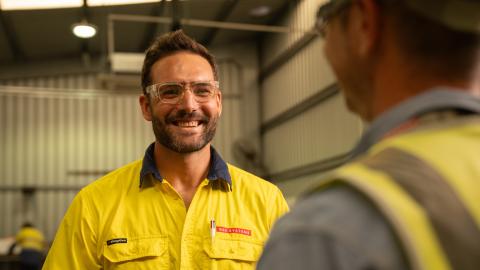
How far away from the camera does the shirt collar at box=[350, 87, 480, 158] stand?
940 mm

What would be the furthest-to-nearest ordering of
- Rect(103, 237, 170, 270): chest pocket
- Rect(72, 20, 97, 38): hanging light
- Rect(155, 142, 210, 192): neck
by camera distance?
Rect(72, 20, 97, 38): hanging light < Rect(155, 142, 210, 192): neck < Rect(103, 237, 170, 270): chest pocket

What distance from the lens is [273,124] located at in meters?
15.0

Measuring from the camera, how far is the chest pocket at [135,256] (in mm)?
2459

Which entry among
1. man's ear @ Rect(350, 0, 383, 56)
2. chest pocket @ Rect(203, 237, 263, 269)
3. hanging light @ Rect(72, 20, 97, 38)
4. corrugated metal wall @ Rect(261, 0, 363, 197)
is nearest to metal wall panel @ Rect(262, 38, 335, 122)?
corrugated metal wall @ Rect(261, 0, 363, 197)

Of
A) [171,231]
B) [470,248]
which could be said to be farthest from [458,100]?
[171,231]

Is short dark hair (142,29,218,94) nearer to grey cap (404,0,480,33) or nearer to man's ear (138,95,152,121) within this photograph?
man's ear (138,95,152,121)

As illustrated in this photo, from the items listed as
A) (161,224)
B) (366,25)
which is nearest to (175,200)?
(161,224)

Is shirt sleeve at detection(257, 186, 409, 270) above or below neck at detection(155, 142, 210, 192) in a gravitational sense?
below

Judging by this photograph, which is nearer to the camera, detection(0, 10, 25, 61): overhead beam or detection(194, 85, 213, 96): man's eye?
detection(194, 85, 213, 96): man's eye

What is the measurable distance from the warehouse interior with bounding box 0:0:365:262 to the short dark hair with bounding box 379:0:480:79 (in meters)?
11.3

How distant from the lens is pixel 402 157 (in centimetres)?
88

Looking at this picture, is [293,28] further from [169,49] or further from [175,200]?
[175,200]

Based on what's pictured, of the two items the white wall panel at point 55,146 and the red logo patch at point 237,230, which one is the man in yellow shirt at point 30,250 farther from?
the red logo patch at point 237,230

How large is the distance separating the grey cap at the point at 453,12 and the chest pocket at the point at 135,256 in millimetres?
1770
